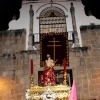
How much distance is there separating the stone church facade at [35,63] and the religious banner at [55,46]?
0.82ft

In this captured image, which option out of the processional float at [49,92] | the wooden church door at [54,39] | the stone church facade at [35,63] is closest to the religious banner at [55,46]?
the wooden church door at [54,39]

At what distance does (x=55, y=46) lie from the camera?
8617 mm

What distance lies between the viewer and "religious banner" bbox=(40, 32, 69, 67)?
28.3 ft

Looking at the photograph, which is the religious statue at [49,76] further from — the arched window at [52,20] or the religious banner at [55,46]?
the arched window at [52,20]

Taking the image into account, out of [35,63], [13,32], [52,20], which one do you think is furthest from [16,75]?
[52,20]

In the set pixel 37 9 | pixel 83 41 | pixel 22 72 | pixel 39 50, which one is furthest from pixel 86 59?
pixel 37 9

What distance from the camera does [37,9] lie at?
1020cm

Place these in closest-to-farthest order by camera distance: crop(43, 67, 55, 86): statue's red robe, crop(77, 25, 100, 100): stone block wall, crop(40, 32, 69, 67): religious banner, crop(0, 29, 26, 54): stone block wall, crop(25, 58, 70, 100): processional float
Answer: crop(25, 58, 70, 100): processional float
crop(43, 67, 55, 86): statue's red robe
crop(77, 25, 100, 100): stone block wall
crop(40, 32, 69, 67): religious banner
crop(0, 29, 26, 54): stone block wall

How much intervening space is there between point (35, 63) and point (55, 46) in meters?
0.95

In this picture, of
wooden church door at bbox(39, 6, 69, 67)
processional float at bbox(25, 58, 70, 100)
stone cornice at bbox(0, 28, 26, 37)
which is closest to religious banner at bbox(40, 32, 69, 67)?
wooden church door at bbox(39, 6, 69, 67)

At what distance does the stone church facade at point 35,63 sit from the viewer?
830 cm

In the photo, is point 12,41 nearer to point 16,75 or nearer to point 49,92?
point 16,75

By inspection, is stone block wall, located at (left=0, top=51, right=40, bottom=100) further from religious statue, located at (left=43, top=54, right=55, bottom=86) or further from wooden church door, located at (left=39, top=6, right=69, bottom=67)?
religious statue, located at (left=43, top=54, right=55, bottom=86)

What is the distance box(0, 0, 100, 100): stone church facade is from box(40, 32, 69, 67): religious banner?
0.25 meters
